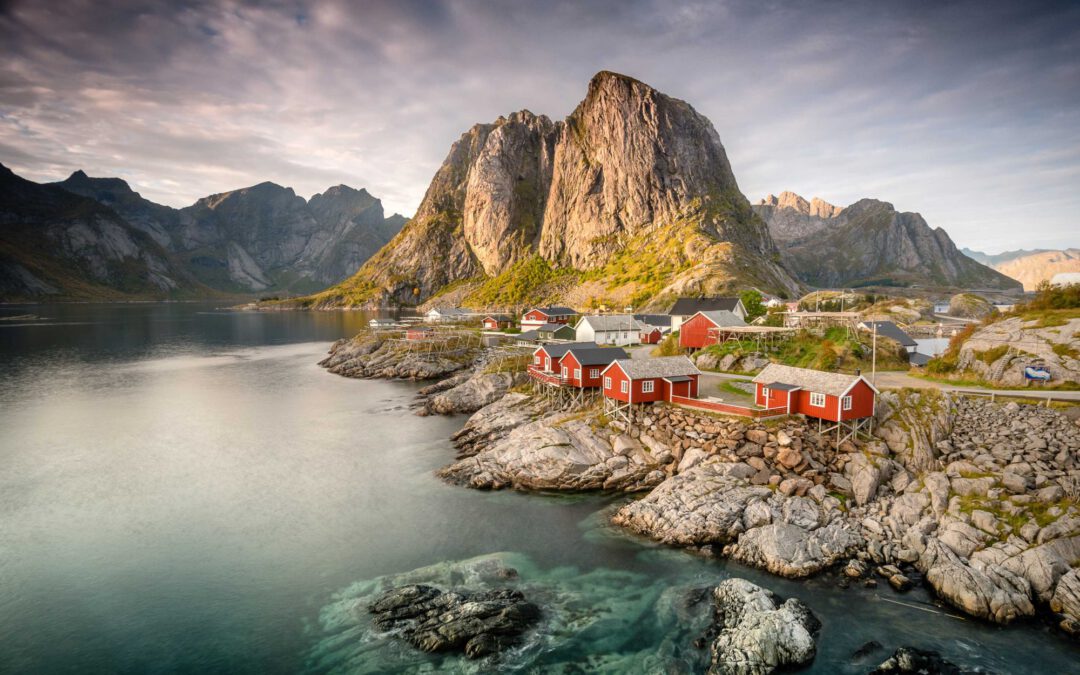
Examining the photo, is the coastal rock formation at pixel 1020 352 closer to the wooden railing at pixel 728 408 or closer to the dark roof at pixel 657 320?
the wooden railing at pixel 728 408

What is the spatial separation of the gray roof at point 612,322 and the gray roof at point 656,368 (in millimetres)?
39304

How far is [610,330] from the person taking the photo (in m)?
85.7

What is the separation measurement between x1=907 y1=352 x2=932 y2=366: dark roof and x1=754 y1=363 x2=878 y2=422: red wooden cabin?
21593 millimetres

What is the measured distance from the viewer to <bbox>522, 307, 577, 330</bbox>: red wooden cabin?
112238mm

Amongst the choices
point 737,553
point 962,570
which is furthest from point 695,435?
point 962,570

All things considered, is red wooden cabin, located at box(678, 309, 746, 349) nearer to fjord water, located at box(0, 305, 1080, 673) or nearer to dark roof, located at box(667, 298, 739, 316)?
dark roof, located at box(667, 298, 739, 316)

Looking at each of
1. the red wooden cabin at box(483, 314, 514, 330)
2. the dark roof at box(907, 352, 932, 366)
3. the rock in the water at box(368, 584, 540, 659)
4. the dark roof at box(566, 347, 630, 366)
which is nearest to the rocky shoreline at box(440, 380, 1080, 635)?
the dark roof at box(566, 347, 630, 366)

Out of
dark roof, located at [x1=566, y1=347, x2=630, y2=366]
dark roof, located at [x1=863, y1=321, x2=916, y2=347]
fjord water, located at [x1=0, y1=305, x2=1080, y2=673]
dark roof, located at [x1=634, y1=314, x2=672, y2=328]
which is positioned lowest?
fjord water, located at [x1=0, y1=305, x2=1080, y2=673]

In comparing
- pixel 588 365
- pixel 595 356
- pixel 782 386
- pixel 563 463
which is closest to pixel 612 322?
pixel 595 356

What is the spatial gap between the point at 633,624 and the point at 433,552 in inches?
500

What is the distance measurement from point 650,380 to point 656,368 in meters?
1.23

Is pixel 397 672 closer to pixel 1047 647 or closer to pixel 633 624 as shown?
pixel 633 624

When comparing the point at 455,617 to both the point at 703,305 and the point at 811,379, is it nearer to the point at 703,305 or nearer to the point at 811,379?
the point at 811,379

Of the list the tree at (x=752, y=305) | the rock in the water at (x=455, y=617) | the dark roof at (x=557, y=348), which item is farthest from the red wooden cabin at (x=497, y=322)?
the rock in the water at (x=455, y=617)
